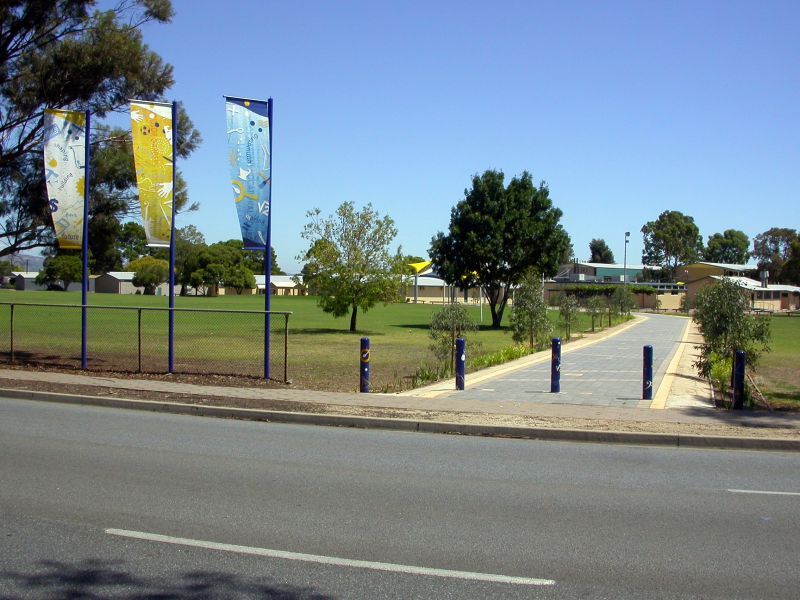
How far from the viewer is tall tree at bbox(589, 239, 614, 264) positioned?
6998 inches

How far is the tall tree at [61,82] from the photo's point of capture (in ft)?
68.1

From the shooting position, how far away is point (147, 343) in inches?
1133

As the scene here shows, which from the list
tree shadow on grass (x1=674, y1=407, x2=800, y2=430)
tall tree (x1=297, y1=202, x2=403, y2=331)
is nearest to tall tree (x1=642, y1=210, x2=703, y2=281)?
tall tree (x1=297, y1=202, x2=403, y2=331)

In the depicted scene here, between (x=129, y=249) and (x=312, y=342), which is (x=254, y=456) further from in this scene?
(x=129, y=249)

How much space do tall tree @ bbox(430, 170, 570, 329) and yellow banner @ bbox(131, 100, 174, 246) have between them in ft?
98.8

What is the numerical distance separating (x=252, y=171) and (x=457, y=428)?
8.12 meters

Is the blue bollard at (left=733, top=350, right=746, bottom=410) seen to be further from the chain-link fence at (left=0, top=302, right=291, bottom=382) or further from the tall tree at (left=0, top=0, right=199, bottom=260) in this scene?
the tall tree at (left=0, top=0, right=199, bottom=260)

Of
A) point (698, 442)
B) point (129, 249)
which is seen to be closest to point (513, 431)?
point (698, 442)

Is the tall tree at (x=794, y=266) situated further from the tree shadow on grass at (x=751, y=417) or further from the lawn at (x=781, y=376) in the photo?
the tree shadow on grass at (x=751, y=417)

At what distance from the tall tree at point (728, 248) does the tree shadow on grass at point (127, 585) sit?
512 ft

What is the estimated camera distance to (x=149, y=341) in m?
29.6

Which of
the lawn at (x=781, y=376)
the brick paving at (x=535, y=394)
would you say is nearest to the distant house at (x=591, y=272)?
the lawn at (x=781, y=376)

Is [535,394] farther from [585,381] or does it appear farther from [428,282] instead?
[428,282]

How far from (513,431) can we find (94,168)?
604 inches
